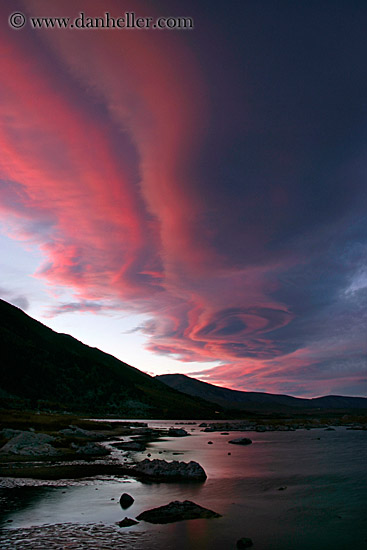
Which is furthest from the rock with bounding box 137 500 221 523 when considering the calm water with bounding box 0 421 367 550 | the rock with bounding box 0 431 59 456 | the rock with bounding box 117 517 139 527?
the rock with bounding box 0 431 59 456

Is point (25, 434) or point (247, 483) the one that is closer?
point (247, 483)

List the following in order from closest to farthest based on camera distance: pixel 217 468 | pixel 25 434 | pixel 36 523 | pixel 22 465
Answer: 1. pixel 36 523
2. pixel 22 465
3. pixel 217 468
4. pixel 25 434

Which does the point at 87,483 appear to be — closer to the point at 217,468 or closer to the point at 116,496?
the point at 116,496

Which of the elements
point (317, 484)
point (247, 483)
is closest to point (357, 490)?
point (317, 484)

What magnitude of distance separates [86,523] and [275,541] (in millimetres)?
11952

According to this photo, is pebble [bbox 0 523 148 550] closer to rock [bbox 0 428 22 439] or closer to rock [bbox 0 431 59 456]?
rock [bbox 0 431 59 456]

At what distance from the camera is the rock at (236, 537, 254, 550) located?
74.6ft

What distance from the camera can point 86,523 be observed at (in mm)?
26609

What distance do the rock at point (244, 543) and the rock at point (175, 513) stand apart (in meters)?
5.73

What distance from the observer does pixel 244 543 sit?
75.0ft

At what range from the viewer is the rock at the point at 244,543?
22.7 meters

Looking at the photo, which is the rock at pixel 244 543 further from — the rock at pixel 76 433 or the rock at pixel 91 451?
the rock at pixel 76 433

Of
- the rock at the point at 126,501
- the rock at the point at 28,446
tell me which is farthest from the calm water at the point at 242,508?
the rock at the point at 28,446

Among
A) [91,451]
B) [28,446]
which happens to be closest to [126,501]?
[28,446]
